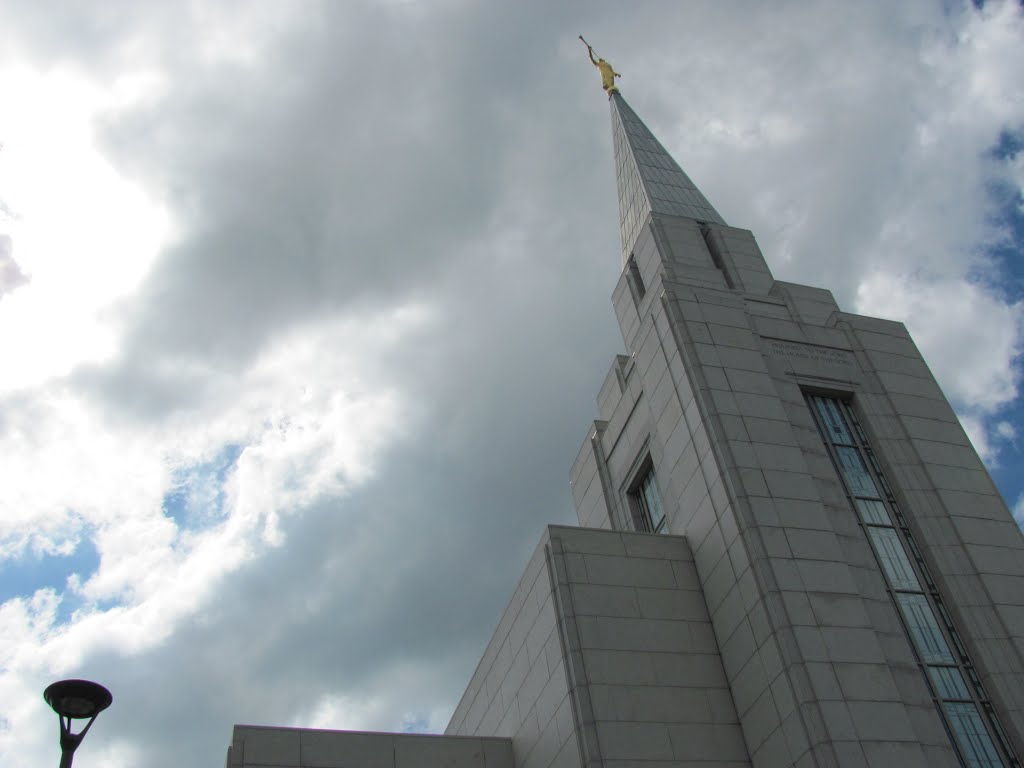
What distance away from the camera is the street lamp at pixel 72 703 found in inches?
524

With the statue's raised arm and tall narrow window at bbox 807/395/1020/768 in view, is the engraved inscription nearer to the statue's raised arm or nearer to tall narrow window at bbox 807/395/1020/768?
tall narrow window at bbox 807/395/1020/768

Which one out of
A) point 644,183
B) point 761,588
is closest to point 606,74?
point 644,183

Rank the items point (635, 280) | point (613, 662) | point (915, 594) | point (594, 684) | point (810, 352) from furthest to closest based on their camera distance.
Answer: point (635, 280), point (810, 352), point (915, 594), point (613, 662), point (594, 684)

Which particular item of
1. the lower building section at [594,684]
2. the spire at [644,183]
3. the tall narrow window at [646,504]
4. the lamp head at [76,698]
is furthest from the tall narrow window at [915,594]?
the lamp head at [76,698]

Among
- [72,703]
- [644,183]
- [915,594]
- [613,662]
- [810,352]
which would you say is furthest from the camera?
[644,183]

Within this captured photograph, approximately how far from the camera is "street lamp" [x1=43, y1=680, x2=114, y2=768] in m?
13.3

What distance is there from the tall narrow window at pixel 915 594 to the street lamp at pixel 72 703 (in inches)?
642

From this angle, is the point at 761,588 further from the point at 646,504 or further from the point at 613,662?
the point at 646,504

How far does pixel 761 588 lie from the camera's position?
2034 cm

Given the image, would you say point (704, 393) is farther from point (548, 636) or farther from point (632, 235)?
point (632, 235)

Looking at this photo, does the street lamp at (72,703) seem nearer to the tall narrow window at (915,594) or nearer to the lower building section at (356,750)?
the lower building section at (356,750)

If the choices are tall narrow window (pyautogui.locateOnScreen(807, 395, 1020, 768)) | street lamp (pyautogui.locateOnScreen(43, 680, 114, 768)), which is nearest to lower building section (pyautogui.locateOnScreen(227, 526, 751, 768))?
tall narrow window (pyautogui.locateOnScreen(807, 395, 1020, 768))

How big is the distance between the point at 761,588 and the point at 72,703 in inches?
518

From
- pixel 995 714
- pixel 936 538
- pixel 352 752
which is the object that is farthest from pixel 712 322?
pixel 352 752
